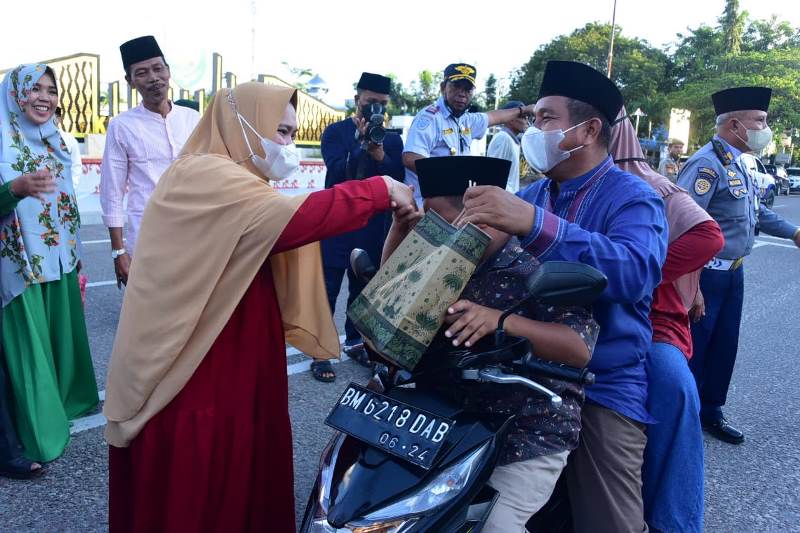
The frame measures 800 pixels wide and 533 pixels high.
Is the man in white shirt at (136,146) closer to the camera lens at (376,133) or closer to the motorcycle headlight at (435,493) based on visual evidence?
the camera lens at (376,133)

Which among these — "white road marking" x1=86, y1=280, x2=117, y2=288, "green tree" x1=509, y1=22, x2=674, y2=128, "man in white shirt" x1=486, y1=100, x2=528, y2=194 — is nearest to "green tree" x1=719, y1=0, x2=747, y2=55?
"green tree" x1=509, y1=22, x2=674, y2=128

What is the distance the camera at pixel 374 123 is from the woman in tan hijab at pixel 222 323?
2.09 m

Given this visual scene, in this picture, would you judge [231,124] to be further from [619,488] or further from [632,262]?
[619,488]

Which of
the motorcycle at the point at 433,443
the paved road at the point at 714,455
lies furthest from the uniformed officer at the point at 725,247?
the motorcycle at the point at 433,443

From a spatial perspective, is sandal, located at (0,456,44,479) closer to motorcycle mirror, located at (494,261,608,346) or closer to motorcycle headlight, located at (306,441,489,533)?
motorcycle headlight, located at (306,441,489,533)

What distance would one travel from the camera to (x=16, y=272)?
124 inches

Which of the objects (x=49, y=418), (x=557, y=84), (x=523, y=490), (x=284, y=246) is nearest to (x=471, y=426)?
(x=523, y=490)

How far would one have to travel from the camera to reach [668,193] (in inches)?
105

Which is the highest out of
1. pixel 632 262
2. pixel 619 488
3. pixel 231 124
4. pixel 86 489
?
pixel 231 124

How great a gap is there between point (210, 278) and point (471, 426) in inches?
34.9

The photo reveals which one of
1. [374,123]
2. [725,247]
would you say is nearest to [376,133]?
[374,123]

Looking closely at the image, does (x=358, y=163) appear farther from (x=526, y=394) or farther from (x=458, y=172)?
(x=526, y=394)

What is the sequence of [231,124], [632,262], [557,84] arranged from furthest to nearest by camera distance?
1. [231,124]
2. [557,84]
3. [632,262]

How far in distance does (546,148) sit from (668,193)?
2.94 feet
